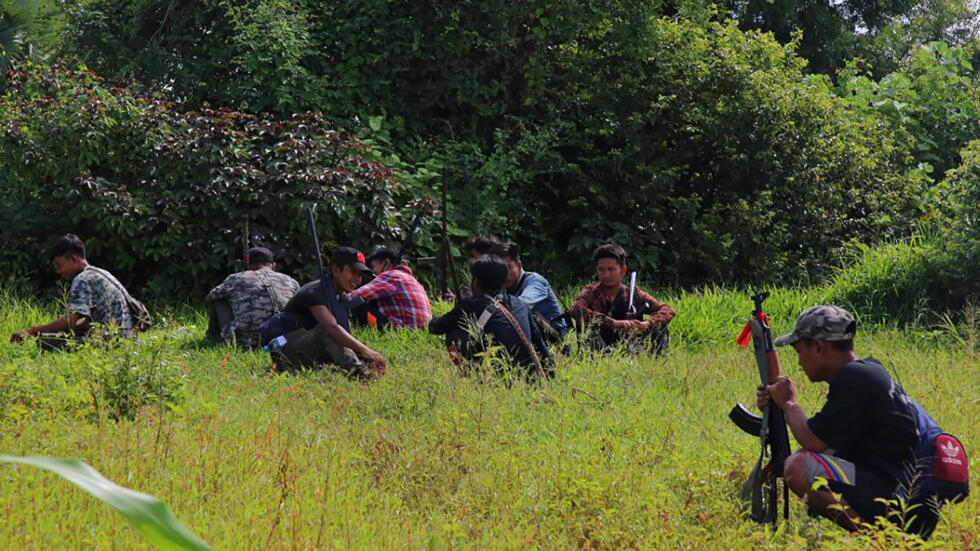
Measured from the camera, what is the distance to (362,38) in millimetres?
13594

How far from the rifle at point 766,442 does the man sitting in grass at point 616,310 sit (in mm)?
3776

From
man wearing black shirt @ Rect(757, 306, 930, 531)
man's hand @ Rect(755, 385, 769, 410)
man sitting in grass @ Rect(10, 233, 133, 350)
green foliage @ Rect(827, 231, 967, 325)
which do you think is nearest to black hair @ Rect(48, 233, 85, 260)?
man sitting in grass @ Rect(10, 233, 133, 350)

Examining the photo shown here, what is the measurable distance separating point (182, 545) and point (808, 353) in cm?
389

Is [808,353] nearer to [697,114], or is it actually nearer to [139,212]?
[139,212]

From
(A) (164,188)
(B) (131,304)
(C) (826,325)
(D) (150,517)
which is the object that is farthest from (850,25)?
(D) (150,517)

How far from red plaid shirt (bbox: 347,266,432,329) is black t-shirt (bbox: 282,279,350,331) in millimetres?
1174

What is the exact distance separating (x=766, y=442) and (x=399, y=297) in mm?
5617

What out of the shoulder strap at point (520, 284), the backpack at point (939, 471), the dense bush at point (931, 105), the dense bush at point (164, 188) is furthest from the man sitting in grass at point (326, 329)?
the dense bush at point (931, 105)

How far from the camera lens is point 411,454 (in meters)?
5.31

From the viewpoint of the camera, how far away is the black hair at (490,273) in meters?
7.08

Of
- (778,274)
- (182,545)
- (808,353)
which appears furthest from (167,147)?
(182,545)

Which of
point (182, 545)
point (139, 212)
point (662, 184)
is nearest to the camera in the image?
point (182, 545)

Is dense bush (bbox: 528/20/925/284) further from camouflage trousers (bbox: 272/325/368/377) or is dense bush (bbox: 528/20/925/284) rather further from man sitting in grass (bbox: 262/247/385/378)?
camouflage trousers (bbox: 272/325/368/377)

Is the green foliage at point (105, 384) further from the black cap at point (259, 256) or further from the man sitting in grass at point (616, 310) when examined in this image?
the man sitting in grass at point (616, 310)
